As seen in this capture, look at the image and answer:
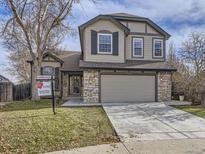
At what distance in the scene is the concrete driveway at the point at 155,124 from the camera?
9555 millimetres

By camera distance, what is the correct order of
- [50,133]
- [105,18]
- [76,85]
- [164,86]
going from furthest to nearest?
[76,85] < [164,86] < [105,18] < [50,133]

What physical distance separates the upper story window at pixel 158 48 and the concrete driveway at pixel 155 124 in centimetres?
710

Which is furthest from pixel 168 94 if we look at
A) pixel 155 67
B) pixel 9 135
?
pixel 9 135

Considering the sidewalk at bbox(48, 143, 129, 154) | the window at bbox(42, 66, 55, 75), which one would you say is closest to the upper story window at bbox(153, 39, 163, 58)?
the window at bbox(42, 66, 55, 75)

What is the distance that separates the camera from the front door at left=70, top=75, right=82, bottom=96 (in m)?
25.3

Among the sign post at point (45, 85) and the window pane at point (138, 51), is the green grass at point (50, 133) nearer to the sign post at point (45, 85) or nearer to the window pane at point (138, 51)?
the sign post at point (45, 85)

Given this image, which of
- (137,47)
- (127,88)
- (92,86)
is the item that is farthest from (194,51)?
(92,86)

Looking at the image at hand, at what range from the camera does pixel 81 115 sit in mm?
12227

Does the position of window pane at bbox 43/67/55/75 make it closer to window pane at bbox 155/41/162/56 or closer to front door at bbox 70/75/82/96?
front door at bbox 70/75/82/96

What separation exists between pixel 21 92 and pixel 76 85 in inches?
225

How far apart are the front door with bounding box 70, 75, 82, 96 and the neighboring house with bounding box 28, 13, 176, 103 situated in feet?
20.9

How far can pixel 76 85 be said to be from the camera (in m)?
26.3

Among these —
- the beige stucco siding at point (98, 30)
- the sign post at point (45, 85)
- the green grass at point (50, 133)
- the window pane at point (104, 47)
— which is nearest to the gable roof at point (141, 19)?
the beige stucco siding at point (98, 30)

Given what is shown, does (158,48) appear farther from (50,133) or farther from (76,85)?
(50,133)
